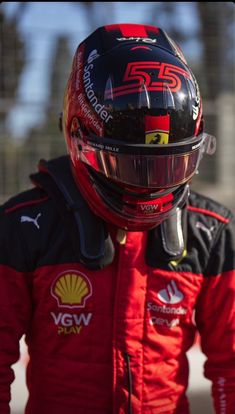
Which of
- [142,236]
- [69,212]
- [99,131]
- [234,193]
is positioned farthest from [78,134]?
[234,193]

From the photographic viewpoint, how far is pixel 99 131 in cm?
160

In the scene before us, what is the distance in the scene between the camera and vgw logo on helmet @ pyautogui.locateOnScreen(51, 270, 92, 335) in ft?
5.70

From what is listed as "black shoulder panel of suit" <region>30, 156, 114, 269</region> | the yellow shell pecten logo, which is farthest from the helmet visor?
the yellow shell pecten logo

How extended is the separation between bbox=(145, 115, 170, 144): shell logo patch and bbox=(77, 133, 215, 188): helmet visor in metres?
0.02

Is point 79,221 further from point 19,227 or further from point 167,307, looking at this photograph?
point 167,307

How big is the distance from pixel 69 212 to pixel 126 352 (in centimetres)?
43

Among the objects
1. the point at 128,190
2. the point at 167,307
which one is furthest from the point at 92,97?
the point at 167,307

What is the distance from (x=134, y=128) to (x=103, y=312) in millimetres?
534

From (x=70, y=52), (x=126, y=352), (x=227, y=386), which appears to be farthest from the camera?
(x=70, y=52)

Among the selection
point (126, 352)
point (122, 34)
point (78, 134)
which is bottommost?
point (126, 352)

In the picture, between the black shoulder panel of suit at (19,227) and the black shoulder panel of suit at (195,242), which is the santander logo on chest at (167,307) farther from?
the black shoulder panel of suit at (19,227)

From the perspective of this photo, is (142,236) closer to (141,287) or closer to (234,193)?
(141,287)

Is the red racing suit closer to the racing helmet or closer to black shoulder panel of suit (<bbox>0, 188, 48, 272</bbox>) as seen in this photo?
black shoulder panel of suit (<bbox>0, 188, 48, 272</bbox>)

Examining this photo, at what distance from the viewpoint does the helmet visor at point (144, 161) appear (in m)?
1.55
